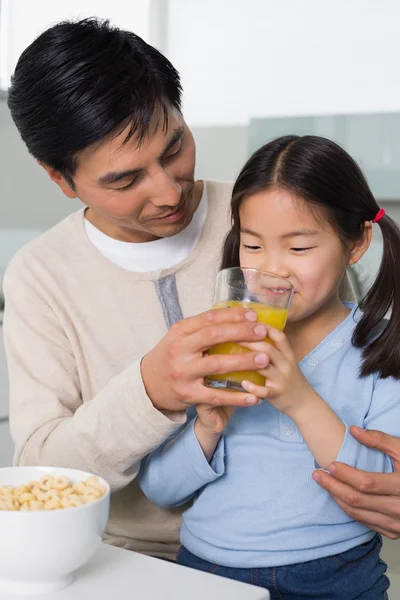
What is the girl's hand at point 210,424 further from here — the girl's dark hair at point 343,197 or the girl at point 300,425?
the girl's dark hair at point 343,197

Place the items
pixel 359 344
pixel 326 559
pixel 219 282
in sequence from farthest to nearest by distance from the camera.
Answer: pixel 359 344 < pixel 326 559 < pixel 219 282

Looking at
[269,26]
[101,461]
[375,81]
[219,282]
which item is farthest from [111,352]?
[269,26]

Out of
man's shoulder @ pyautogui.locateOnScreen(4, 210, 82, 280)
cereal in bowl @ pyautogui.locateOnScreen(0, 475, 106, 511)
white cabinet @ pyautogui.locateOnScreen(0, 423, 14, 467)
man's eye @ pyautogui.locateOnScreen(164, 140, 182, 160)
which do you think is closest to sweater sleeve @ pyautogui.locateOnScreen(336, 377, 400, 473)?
cereal in bowl @ pyautogui.locateOnScreen(0, 475, 106, 511)

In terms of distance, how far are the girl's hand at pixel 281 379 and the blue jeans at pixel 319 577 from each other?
245 mm

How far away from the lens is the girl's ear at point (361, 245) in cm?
143

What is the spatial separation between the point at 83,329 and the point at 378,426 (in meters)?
0.56

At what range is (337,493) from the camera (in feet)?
4.04

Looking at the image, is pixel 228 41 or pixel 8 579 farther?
pixel 228 41

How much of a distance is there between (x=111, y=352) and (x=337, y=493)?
54 cm

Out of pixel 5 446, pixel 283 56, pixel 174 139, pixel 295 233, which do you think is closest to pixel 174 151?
pixel 174 139

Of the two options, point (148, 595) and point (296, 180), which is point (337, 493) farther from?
point (296, 180)

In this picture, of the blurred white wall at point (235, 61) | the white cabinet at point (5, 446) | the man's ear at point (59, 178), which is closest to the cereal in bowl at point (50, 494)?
the man's ear at point (59, 178)

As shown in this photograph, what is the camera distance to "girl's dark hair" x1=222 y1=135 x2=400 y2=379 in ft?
4.49

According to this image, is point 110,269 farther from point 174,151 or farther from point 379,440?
point 379,440
